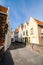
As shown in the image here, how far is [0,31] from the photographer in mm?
12883

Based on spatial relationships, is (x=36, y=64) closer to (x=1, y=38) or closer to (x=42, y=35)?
(x=1, y=38)

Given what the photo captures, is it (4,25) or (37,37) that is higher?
(4,25)

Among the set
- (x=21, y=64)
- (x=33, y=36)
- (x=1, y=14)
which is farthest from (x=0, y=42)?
(x=33, y=36)

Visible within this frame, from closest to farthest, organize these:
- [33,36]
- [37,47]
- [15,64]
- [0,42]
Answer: [15,64]
[0,42]
[37,47]
[33,36]

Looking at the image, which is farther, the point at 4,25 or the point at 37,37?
the point at 37,37

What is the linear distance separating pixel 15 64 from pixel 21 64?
635mm

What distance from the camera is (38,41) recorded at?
23.3m

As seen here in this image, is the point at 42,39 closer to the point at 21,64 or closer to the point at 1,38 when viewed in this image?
the point at 1,38

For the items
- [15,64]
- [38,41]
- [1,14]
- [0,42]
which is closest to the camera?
[15,64]

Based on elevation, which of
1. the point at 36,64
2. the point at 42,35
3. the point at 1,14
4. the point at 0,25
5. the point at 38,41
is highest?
the point at 1,14

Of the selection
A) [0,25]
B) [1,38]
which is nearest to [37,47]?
[1,38]

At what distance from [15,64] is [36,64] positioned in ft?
7.33

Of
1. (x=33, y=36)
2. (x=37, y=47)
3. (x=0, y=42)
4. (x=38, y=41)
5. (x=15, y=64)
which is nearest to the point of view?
(x=15, y=64)

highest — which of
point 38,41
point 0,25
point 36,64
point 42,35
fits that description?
point 0,25
